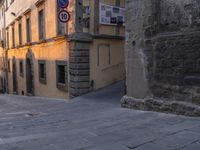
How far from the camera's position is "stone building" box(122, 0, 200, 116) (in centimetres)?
612

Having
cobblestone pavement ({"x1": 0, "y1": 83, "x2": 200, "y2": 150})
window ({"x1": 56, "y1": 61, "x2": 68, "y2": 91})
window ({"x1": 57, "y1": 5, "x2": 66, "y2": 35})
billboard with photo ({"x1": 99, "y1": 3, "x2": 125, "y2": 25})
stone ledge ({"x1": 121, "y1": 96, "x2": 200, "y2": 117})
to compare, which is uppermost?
billboard with photo ({"x1": 99, "y1": 3, "x2": 125, "y2": 25})

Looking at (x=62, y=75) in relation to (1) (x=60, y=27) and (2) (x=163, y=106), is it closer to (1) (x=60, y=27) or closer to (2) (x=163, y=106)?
(1) (x=60, y=27)

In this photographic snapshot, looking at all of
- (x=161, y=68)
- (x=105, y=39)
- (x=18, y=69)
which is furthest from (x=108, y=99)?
(x=18, y=69)

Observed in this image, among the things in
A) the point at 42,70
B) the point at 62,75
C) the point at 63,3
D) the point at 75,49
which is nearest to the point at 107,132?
the point at 75,49

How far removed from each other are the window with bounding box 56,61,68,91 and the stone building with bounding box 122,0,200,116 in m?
4.47

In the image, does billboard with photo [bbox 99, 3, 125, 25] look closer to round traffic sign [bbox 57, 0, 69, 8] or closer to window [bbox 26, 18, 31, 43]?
round traffic sign [bbox 57, 0, 69, 8]

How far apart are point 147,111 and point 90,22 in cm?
562

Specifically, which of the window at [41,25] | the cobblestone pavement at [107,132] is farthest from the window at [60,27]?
the cobblestone pavement at [107,132]

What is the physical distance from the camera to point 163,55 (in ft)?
22.3

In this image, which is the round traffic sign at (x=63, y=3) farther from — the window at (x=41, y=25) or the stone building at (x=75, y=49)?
the window at (x=41, y=25)

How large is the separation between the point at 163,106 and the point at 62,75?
266 inches

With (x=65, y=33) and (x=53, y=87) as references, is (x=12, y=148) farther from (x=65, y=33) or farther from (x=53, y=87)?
(x=53, y=87)

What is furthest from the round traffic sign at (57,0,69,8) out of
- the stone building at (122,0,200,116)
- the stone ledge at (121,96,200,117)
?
the stone ledge at (121,96,200,117)

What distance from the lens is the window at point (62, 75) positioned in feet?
40.0
